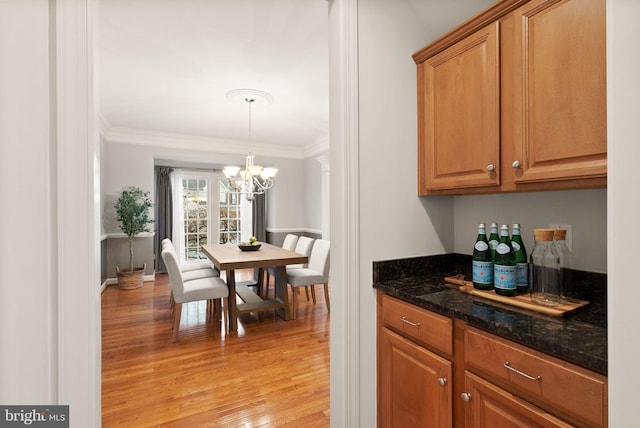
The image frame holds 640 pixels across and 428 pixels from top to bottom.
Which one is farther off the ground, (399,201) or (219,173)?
(219,173)

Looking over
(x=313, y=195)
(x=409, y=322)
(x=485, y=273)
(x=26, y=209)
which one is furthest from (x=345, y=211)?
(x=313, y=195)

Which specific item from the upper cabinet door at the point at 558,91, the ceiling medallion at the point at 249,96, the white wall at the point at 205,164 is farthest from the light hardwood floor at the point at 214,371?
the ceiling medallion at the point at 249,96

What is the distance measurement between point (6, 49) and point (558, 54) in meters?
1.76

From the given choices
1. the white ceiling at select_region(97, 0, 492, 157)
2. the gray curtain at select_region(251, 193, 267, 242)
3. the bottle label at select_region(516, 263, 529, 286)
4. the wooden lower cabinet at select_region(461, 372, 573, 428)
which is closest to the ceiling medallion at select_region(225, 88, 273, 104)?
the white ceiling at select_region(97, 0, 492, 157)

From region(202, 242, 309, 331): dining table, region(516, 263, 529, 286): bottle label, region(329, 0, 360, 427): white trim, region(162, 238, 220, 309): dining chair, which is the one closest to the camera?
region(516, 263, 529, 286): bottle label

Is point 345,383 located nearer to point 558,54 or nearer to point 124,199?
→ point 558,54

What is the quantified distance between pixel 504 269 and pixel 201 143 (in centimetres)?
526

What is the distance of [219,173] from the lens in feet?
21.1

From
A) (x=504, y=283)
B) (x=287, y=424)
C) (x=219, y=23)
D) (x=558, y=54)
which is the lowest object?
(x=287, y=424)

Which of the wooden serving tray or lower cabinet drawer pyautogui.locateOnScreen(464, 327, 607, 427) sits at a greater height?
the wooden serving tray

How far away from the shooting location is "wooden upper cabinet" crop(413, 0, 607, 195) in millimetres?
1035

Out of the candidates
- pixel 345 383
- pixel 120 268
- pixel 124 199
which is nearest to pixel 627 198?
pixel 345 383

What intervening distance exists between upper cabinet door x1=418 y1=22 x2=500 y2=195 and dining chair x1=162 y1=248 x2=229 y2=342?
2.30 meters

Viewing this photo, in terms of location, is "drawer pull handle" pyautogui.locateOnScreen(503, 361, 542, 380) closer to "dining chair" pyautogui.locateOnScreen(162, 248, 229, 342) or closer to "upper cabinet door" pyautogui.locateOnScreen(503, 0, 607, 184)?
"upper cabinet door" pyautogui.locateOnScreen(503, 0, 607, 184)
